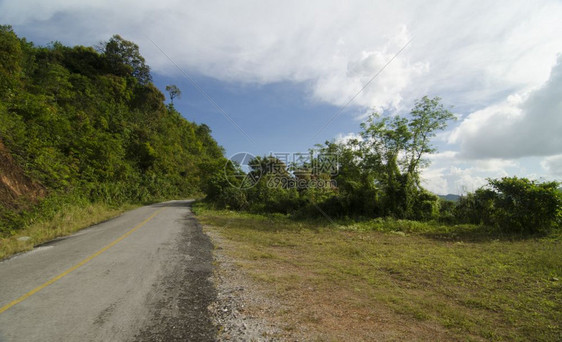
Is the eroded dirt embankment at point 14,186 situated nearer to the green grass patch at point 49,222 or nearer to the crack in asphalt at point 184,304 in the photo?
the green grass patch at point 49,222

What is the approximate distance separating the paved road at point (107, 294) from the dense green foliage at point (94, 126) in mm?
6697

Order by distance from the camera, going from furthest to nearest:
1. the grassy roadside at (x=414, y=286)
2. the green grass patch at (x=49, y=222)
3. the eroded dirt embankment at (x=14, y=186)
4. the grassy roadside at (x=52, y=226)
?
1. the eroded dirt embankment at (x=14, y=186)
2. the green grass patch at (x=49, y=222)
3. the grassy roadside at (x=52, y=226)
4. the grassy roadside at (x=414, y=286)

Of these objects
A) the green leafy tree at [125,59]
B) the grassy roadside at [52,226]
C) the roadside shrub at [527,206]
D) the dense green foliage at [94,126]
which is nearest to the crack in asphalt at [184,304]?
the grassy roadside at [52,226]

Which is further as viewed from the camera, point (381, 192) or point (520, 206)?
point (381, 192)

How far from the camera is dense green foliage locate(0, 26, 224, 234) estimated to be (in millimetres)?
16359

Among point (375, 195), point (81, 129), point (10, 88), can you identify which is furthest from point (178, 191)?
point (375, 195)

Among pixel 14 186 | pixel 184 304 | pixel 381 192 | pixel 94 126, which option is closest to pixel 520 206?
pixel 381 192

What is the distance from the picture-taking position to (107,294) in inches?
184

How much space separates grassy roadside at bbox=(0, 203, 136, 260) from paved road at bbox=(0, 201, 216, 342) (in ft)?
2.87

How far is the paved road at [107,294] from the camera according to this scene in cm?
353

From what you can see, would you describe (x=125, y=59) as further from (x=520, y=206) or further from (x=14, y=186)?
(x=520, y=206)

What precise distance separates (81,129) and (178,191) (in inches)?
731

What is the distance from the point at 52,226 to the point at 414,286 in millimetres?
14101

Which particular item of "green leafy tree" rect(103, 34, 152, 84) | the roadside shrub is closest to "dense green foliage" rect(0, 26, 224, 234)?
"green leafy tree" rect(103, 34, 152, 84)
